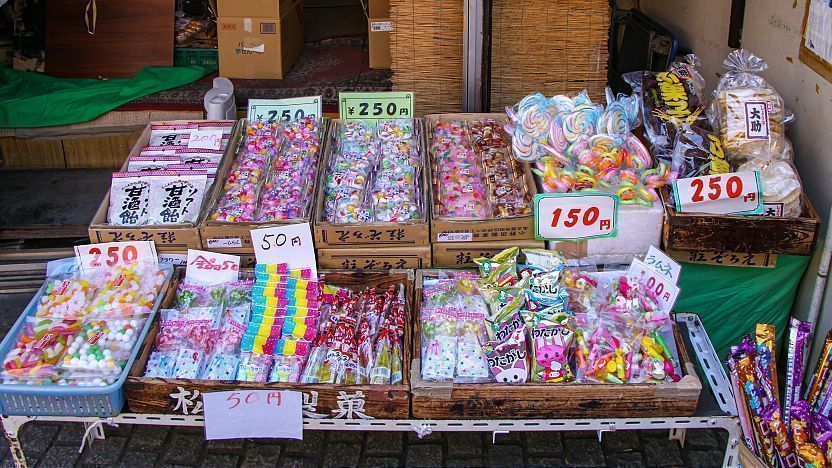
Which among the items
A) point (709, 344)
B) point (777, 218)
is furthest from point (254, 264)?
point (777, 218)

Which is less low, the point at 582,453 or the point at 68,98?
the point at 68,98

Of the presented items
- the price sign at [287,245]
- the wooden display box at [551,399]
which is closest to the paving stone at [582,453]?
the wooden display box at [551,399]

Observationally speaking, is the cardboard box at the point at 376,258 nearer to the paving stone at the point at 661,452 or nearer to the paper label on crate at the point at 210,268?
the paper label on crate at the point at 210,268

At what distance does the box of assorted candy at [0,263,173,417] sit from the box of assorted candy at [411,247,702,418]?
1.23 meters

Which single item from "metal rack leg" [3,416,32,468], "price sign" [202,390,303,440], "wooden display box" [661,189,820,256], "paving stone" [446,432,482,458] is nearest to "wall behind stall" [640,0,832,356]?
"wooden display box" [661,189,820,256]

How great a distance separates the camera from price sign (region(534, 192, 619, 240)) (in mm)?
3459

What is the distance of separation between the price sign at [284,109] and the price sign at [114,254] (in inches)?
47.5

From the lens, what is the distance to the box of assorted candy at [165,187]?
11.8 feet

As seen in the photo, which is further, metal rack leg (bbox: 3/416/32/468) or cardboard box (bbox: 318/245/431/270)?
cardboard box (bbox: 318/245/431/270)

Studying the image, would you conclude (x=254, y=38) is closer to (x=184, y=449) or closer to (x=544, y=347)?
(x=184, y=449)

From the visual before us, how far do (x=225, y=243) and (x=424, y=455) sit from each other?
4.53 ft

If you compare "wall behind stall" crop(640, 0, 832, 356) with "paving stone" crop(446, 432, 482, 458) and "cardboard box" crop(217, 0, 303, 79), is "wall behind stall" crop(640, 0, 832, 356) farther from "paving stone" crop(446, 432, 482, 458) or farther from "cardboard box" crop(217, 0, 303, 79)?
"cardboard box" crop(217, 0, 303, 79)

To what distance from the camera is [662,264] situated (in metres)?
3.32

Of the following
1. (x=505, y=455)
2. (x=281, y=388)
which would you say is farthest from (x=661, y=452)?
(x=281, y=388)
